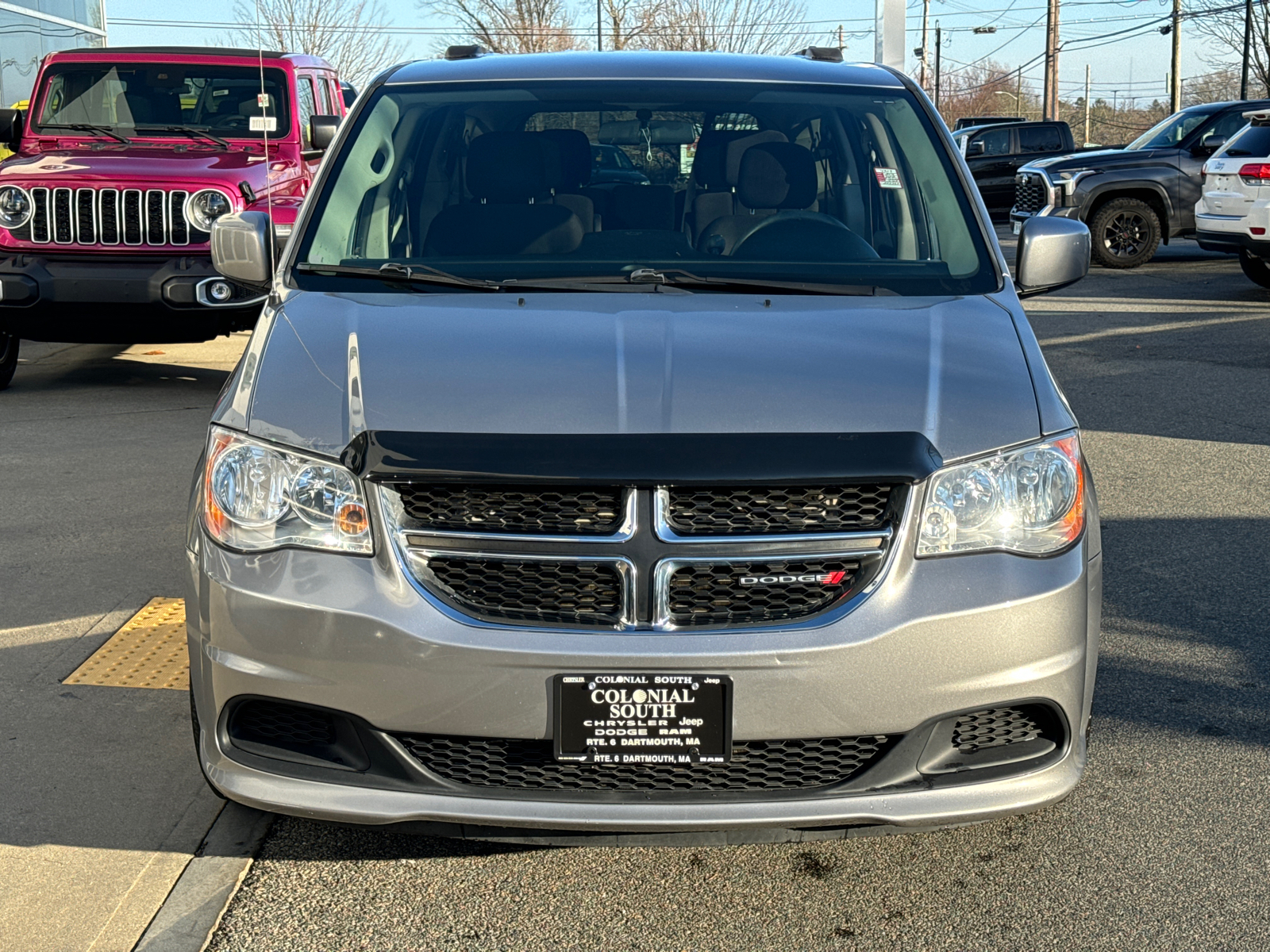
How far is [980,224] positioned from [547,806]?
2146 millimetres

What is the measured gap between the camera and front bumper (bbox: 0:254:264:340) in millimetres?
8609

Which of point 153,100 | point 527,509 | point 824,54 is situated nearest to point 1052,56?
point 153,100

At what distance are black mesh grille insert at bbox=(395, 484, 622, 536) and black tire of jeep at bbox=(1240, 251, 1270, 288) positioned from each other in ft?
46.0

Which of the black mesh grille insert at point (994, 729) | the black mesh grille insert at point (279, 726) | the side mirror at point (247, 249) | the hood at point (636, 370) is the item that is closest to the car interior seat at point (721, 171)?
the hood at point (636, 370)

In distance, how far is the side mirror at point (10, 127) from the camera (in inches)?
380

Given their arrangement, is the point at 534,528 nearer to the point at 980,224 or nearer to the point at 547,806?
the point at 547,806

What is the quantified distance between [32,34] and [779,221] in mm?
21574

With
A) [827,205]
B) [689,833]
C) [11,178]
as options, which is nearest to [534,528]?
[689,833]

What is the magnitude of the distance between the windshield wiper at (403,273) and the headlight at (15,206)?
584 cm

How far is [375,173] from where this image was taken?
14.0ft

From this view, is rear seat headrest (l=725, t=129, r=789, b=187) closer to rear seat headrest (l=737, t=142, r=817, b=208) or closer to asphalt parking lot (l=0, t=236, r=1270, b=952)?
rear seat headrest (l=737, t=142, r=817, b=208)

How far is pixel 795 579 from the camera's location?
9.22 ft

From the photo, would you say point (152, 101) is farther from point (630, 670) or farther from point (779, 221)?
point (630, 670)

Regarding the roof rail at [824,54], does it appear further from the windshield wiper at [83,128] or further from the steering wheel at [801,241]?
the windshield wiper at [83,128]
